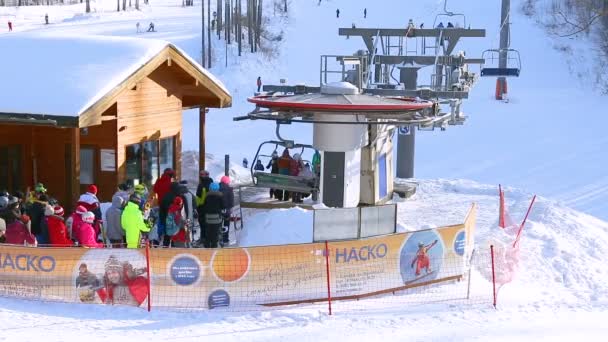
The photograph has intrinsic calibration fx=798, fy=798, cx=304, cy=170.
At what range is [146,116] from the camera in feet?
54.7

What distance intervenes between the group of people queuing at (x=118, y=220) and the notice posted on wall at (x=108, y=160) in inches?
76.0

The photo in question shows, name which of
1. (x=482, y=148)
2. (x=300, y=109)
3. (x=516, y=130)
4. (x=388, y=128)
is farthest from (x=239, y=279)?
(x=516, y=130)

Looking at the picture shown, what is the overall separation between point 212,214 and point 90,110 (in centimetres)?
280

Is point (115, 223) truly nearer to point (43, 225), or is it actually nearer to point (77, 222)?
point (77, 222)

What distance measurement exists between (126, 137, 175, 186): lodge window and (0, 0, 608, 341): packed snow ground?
3.07 metres

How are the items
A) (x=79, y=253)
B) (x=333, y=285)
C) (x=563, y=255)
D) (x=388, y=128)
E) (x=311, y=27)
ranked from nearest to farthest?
(x=79, y=253) → (x=333, y=285) → (x=563, y=255) → (x=388, y=128) → (x=311, y=27)

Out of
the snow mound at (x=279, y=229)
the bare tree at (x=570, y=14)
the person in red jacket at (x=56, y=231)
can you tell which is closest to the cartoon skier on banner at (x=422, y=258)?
the snow mound at (x=279, y=229)

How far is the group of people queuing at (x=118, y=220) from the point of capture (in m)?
11.3

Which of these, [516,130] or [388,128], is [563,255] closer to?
[388,128]

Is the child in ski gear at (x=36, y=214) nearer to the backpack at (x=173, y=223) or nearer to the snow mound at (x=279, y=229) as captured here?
the backpack at (x=173, y=223)

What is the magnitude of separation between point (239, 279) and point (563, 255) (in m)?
7.42

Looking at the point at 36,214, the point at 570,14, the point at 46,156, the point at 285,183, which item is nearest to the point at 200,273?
the point at 36,214

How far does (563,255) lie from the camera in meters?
15.2

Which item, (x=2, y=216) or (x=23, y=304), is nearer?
(x=23, y=304)
